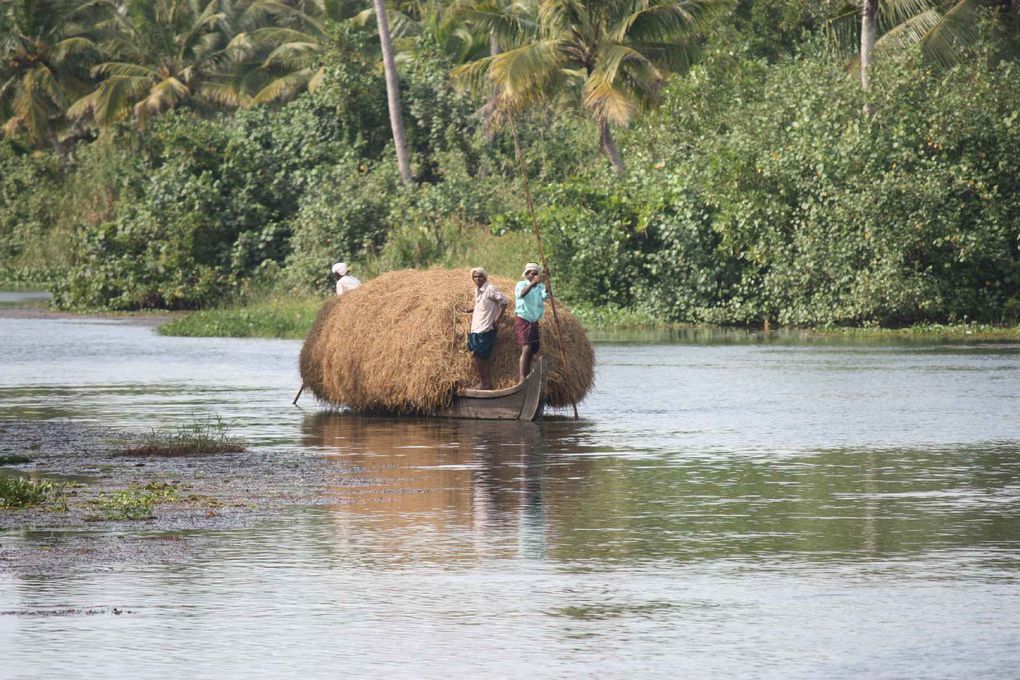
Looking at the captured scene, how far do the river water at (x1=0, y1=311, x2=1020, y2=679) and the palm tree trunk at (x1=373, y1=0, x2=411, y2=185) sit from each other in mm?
29182

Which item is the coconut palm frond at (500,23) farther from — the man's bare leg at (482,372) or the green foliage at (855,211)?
the man's bare leg at (482,372)

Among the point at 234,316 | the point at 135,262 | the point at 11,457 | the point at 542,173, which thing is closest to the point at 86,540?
the point at 11,457

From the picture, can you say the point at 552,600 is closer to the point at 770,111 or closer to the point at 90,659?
the point at 90,659

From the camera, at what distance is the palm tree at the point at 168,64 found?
7138 cm

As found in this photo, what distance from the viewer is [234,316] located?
4119cm

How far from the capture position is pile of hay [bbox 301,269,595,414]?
64.3ft

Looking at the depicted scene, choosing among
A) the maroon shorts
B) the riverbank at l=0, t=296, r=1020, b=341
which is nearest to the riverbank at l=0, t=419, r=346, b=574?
the maroon shorts

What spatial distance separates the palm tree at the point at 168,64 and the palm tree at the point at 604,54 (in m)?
26.2

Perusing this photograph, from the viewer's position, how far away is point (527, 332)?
1903 centimetres

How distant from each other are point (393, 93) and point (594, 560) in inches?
1604

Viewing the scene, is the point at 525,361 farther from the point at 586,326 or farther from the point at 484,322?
the point at 586,326

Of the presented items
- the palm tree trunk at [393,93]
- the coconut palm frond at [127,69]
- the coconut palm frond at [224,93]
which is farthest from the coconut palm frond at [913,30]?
the coconut palm frond at [127,69]

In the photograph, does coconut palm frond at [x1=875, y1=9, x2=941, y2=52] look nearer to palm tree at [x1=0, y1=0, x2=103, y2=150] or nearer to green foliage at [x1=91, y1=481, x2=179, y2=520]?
green foliage at [x1=91, y1=481, x2=179, y2=520]

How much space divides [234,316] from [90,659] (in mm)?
34087
